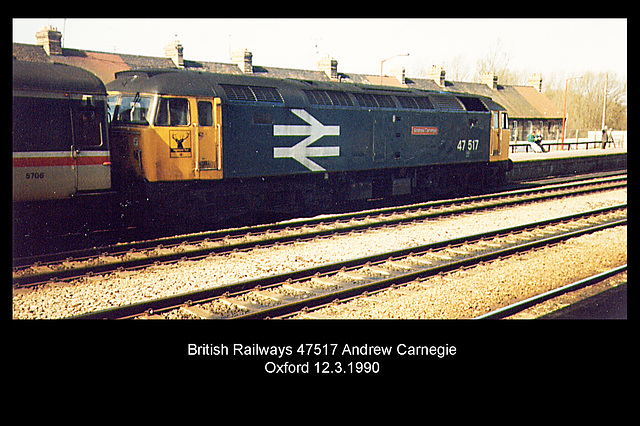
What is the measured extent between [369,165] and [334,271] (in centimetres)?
827

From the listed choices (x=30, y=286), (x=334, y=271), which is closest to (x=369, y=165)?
(x=334, y=271)

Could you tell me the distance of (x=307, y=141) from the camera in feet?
50.2

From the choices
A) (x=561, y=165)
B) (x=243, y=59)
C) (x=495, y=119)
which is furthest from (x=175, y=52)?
(x=561, y=165)

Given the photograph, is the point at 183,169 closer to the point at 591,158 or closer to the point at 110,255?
the point at 110,255

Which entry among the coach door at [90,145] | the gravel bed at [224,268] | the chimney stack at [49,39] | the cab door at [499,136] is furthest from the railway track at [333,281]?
the chimney stack at [49,39]

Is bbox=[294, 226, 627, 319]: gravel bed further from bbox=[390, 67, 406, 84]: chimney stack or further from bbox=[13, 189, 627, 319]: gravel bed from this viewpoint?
bbox=[390, 67, 406, 84]: chimney stack

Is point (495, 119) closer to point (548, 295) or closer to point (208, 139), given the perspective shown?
point (208, 139)

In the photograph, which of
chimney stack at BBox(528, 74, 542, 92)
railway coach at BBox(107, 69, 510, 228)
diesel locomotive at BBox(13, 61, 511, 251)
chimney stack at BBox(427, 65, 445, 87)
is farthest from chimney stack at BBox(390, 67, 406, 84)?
diesel locomotive at BBox(13, 61, 511, 251)

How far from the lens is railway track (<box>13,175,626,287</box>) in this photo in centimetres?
935

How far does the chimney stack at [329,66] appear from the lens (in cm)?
4421

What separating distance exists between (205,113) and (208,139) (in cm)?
63

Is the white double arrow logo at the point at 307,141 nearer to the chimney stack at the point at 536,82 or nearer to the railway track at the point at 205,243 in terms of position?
the railway track at the point at 205,243

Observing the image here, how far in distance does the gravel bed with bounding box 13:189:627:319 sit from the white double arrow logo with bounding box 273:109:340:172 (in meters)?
3.11

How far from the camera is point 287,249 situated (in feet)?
38.6
